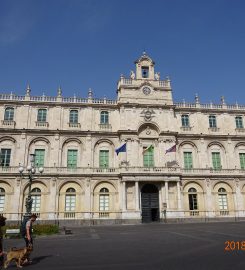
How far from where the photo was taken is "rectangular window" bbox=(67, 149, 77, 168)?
1513 inches

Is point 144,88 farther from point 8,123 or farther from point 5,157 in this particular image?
point 5,157

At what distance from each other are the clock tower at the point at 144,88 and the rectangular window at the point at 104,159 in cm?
754

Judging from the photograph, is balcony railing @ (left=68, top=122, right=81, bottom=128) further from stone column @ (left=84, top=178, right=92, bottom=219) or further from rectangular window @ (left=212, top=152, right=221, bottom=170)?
rectangular window @ (left=212, top=152, right=221, bottom=170)

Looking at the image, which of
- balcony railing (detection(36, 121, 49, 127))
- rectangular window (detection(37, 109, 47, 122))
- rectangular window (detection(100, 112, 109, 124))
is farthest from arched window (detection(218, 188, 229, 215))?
rectangular window (detection(37, 109, 47, 122))

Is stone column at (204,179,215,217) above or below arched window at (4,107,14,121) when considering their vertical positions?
below

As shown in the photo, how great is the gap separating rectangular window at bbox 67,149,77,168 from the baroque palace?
14 centimetres

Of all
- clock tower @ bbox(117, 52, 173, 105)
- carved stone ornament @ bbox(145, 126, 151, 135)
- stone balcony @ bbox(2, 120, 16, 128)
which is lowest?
carved stone ornament @ bbox(145, 126, 151, 135)

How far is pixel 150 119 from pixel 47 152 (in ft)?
49.8

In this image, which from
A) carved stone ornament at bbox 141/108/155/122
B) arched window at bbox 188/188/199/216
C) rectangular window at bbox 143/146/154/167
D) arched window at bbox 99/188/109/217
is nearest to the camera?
arched window at bbox 99/188/109/217

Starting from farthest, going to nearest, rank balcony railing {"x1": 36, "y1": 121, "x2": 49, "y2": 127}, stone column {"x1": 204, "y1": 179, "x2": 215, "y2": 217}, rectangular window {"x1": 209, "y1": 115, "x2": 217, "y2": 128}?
rectangular window {"x1": 209, "y1": 115, "x2": 217, "y2": 128}
balcony railing {"x1": 36, "y1": 121, "x2": 49, "y2": 127}
stone column {"x1": 204, "y1": 179, "x2": 215, "y2": 217}

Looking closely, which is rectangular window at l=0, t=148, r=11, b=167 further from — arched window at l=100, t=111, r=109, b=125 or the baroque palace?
arched window at l=100, t=111, r=109, b=125

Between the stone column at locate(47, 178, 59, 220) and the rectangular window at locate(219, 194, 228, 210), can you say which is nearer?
the stone column at locate(47, 178, 59, 220)

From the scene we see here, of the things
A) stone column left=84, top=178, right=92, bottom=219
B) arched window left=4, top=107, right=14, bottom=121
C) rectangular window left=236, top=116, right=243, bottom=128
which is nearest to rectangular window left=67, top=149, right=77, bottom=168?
stone column left=84, top=178, right=92, bottom=219

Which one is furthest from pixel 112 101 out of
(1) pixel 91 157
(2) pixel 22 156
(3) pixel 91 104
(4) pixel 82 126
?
(2) pixel 22 156
